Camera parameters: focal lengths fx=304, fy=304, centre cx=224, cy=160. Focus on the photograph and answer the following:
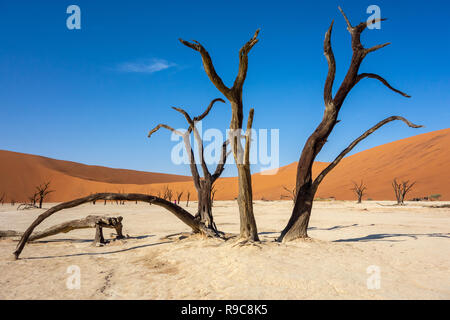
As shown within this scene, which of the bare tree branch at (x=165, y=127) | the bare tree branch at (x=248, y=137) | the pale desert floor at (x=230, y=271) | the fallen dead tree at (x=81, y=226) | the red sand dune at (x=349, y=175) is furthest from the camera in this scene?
the red sand dune at (x=349, y=175)

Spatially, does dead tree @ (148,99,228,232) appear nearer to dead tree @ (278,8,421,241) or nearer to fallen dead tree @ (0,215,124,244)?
dead tree @ (278,8,421,241)

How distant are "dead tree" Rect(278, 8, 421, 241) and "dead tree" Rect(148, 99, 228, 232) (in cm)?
201

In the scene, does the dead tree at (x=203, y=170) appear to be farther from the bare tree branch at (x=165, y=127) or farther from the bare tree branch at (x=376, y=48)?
the bare tree branch at (x=376, y=48)

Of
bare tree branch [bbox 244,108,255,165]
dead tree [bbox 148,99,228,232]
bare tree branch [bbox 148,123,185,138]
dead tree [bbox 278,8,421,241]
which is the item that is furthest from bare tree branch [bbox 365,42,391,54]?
bare tree branch [bbox 148,123,185,138]

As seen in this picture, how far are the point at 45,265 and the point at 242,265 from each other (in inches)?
131

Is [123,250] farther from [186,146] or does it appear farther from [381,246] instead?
[381,246]

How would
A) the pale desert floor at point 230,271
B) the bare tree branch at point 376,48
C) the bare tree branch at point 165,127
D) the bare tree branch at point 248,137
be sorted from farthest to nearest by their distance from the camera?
1. the bare tree branch at point 165,127
2. the bare tree branch at point 376,48
3. the bare tree branch at point 248,137
4. the pale desert floor at point 230,271

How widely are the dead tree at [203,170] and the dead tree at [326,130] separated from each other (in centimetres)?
201

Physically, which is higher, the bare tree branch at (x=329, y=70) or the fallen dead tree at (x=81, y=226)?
the bare tree branch at (x=329, y=70)

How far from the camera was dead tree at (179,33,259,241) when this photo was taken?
17.7 ft

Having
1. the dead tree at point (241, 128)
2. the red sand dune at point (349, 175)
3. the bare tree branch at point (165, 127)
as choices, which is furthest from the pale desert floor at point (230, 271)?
the red sand dune at point (349, 175)

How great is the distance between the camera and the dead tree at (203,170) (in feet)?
25.6
